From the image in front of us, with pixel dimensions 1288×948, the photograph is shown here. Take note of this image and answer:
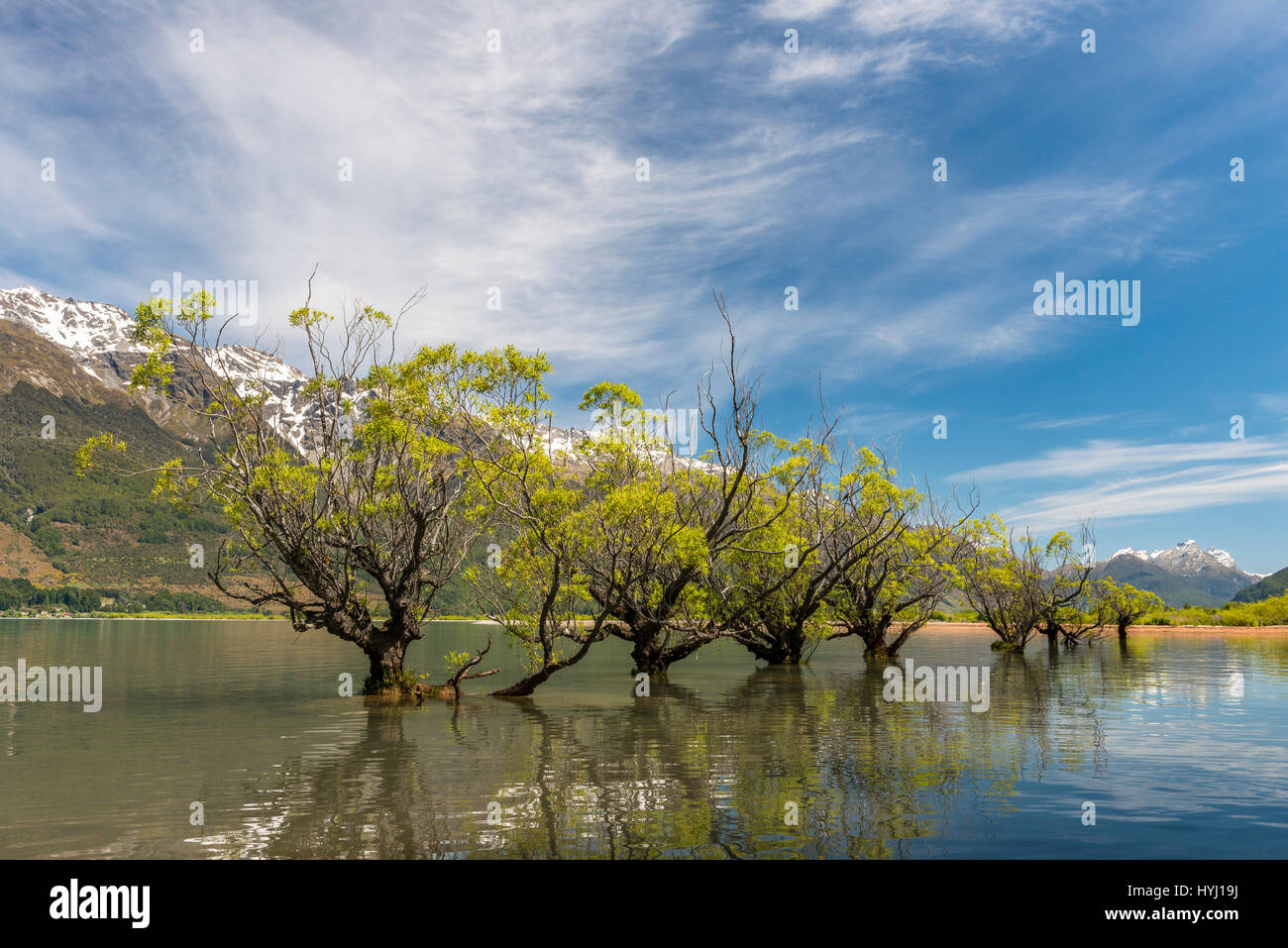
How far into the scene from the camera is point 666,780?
56.0ft

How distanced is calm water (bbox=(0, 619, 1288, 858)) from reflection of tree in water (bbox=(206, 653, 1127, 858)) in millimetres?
83

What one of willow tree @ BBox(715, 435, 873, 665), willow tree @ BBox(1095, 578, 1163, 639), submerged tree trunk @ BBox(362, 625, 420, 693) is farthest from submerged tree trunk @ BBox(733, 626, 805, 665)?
willow tree @ BBox(1095, 578, 1163, 639)

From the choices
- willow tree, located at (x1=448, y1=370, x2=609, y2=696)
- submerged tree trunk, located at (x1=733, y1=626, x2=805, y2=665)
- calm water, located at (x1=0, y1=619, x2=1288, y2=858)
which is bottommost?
Result: submerged tree trunk, located at (x1=733, y1=626, x2=805, y2=665)

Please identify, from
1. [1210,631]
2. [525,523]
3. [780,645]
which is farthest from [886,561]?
[1210,631]

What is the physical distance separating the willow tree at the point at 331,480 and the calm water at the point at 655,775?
4.48 metres

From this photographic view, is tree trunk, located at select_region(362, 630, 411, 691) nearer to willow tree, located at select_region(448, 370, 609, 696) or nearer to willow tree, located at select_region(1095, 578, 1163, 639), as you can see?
willow tree, located at select_region(448, 370, 609, 696)

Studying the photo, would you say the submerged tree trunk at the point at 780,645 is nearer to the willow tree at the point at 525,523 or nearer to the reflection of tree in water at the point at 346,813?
the willow tree at the point at 525,523

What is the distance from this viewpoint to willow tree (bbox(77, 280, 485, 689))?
96.2ft

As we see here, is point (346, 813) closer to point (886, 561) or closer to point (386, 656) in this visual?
point (386, 656)

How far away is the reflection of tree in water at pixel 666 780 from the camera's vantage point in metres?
12.4

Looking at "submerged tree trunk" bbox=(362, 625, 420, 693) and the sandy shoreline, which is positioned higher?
"submerged tree trunk" bbox=(362, 625, 420, 693)
